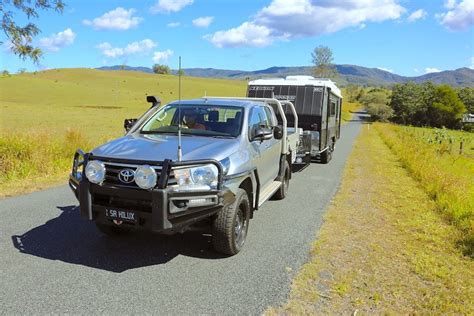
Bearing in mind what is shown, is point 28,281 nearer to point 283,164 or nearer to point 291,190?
point 283,164

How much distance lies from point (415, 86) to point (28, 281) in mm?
82372

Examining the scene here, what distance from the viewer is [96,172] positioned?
4.38m

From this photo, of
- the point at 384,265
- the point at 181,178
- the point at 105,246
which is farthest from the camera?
the point at 105,246

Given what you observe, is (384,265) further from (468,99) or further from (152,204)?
(468,99)

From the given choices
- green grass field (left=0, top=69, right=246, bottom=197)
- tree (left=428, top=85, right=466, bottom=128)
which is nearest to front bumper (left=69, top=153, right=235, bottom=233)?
green grass field (left=0, top=69, right=246, bottom=197)

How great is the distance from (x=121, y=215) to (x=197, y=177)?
880 millimetres

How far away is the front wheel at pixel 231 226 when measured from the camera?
15.0 feet

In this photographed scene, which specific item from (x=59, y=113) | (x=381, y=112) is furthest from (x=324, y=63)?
(x=59, y=113)

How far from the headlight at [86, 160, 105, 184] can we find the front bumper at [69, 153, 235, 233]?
→ 0.19 ft

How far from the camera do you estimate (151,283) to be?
163 inches

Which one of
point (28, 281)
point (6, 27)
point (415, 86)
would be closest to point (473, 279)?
point (28, 281)

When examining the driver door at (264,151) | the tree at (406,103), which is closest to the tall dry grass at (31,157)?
the driver door at (264,151)

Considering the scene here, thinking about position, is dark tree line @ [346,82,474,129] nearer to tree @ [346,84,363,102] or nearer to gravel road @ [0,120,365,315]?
tree @ [346,84,363,102]

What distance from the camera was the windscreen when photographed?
18.3 feet
